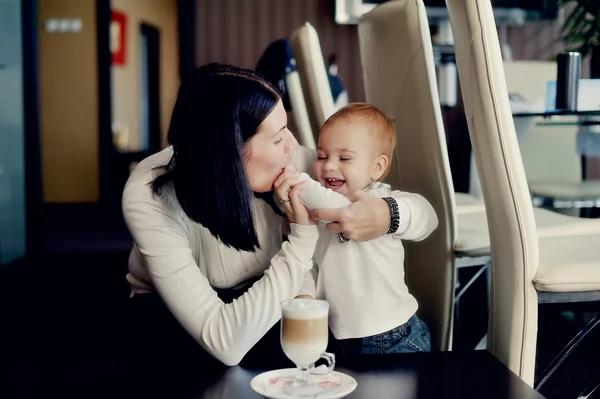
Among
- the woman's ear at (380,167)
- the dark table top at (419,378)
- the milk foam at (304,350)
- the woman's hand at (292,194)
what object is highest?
the woman's ear at (380,167)

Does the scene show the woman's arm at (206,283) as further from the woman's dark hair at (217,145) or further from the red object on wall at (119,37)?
the red object on wall at (119,37)

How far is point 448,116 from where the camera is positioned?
18.4ft

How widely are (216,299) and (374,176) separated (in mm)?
459

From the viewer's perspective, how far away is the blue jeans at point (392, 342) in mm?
1640

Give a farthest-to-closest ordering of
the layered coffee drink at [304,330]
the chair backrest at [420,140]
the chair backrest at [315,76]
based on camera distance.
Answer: the chair backrest at [315,76] → the chair backrest at [420,140] → the layered coffee drink at [304,330]

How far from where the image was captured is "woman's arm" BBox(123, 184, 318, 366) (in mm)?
1479

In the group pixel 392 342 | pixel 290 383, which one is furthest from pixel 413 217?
pixel 290 383

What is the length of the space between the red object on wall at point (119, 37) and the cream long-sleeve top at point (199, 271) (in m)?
6.55

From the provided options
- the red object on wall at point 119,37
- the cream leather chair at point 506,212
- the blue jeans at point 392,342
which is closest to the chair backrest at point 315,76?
the cream leather chair at point 506,212

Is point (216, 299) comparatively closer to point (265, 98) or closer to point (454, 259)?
point (265, 98)

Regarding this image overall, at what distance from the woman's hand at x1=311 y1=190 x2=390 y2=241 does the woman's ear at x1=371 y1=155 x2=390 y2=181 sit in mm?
142

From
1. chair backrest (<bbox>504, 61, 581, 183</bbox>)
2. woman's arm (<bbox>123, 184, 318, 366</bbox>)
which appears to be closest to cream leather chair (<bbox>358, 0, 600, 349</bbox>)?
woman's arm (<bbox>123, 184, 318, 366</bbox>)

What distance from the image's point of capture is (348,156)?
1673 mm

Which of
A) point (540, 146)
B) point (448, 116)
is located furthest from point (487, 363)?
point (448, 116)
